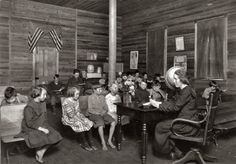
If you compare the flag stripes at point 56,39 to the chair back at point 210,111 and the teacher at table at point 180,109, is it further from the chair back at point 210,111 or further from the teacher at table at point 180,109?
the chair back at point 210,111

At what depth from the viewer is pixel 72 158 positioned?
14.9ft

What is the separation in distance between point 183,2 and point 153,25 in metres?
1.75

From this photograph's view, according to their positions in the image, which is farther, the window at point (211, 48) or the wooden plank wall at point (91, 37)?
the wooden plank wall at point (91, 37)

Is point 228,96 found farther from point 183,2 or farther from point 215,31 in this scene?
point 183,2

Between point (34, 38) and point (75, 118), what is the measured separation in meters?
6.27

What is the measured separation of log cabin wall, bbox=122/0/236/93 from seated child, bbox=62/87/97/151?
5.18 meters

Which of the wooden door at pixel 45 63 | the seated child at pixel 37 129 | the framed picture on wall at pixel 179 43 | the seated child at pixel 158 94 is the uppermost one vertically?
the framed picture on wall at pixel 179 43

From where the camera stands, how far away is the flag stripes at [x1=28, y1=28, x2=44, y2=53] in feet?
33.0

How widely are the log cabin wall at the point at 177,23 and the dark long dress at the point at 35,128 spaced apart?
6.08m

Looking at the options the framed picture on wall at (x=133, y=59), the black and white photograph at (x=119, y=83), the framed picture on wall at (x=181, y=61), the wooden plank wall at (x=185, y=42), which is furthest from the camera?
the framed picture on wall at (x=133, y=59)

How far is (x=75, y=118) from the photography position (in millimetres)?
5051

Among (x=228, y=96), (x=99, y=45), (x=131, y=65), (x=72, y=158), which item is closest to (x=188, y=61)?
(x=228, y=96)

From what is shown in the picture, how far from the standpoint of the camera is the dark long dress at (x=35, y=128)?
4.10m

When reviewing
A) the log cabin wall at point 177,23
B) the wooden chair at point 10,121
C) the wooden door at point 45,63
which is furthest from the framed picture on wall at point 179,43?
the wooden chair at point 10,121
